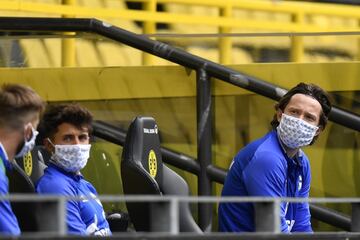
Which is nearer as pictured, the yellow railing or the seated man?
the seated man

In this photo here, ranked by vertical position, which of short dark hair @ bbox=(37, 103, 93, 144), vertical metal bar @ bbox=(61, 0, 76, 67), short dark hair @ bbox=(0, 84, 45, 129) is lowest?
short dark hair @ bbox=(37, 103, 93, 144)

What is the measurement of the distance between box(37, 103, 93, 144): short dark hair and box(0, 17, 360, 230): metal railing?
1871 millimetres

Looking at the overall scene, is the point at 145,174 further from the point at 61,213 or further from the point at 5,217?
the point at 61,213

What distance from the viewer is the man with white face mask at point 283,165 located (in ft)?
19.1

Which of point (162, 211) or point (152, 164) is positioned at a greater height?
point (162, 211)

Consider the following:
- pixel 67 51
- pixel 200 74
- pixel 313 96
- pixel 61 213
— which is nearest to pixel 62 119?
pixel 313 96

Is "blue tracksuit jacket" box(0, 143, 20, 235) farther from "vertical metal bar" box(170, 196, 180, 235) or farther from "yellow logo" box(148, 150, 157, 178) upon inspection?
"yellow logo" box(148, 150, 157, 178)

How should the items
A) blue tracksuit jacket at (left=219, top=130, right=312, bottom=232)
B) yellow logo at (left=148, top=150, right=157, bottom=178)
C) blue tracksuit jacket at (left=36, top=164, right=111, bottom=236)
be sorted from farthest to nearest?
yellow logo at (left=148, top=150, right=157, bottom=178) < blue tracksuit jacket at (left=219, top=130, right=312, bottom=232) < blue tracksuit jacket at (left=36, top=164, right=111, bottom=236)

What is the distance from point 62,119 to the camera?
5.86 meters

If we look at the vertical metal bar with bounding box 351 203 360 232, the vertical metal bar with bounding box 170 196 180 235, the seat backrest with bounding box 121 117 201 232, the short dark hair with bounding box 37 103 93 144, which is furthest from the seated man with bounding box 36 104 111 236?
the vertical metal bar with bounding box 170 196 180 235

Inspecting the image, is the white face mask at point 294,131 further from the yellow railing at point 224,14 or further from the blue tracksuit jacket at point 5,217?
the yellow railing at point 224,14

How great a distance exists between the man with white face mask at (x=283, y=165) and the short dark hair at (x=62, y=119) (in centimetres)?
73

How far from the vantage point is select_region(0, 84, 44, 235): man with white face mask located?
471 centimetres

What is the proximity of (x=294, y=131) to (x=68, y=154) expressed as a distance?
1.04m
